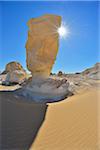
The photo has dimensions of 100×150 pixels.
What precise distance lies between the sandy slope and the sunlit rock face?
5.93m

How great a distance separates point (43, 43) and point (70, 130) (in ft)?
27.3

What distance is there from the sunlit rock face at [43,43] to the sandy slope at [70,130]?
5927 mm

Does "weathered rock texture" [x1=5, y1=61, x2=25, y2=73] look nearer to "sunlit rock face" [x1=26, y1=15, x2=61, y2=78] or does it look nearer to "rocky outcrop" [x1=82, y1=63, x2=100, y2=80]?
"rocky outcrop" [x1=82, y1=63, x2=100, y2=80]

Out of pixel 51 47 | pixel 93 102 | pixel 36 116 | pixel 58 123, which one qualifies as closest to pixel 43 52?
pixel 51 47

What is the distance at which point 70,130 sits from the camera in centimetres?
508

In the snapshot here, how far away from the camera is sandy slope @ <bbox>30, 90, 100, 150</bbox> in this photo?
425 centimetres

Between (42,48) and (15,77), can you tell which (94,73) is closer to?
(15,77)

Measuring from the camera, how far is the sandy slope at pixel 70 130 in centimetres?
425

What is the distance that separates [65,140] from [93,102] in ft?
12.4

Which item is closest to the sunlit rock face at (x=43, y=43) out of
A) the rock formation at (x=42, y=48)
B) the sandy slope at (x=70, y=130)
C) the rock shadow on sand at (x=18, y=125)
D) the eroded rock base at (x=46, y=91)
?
the rock formation at (x=42, y=48)

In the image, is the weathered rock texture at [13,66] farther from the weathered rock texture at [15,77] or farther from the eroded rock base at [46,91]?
the eroded rock base at [46,91]

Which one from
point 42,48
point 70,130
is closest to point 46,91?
point 42,48

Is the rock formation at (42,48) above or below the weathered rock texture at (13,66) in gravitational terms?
below

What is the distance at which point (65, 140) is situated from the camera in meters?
4.50
